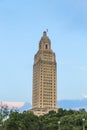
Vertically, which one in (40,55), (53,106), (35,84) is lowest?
(53,106)

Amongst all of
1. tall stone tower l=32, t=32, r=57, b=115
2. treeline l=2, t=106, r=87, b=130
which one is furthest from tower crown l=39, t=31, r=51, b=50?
treeline l=2, t=106, r=87, b=130

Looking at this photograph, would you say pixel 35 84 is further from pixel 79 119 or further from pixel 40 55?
pixel 79 119

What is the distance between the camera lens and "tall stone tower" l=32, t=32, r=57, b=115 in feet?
553

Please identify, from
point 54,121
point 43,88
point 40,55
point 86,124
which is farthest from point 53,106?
point 86,124

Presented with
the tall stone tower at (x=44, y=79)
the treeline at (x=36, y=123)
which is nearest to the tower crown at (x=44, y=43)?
the tall stone tower at (x=44, y=79)

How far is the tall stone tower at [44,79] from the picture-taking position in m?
169

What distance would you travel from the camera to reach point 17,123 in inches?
2950

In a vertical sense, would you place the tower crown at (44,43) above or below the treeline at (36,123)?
above

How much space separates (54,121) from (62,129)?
13.7m

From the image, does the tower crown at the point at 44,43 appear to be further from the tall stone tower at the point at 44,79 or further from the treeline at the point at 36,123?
the treeline at the point at 36,123

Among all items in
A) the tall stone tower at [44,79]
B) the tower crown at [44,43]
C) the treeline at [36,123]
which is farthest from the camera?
the tower crown at [44,43]

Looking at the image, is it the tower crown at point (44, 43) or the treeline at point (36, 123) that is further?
the tower crown at point (44, 43)

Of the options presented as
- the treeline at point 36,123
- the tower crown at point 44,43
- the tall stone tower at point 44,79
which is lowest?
the treeline at point 36,123

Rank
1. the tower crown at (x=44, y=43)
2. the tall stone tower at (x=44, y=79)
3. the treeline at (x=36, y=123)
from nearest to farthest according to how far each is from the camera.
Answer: the treeline at (x=36, y=123) → the tall stone tower at (x=44, y=79) → the tower crown at (x=44, y=43)
